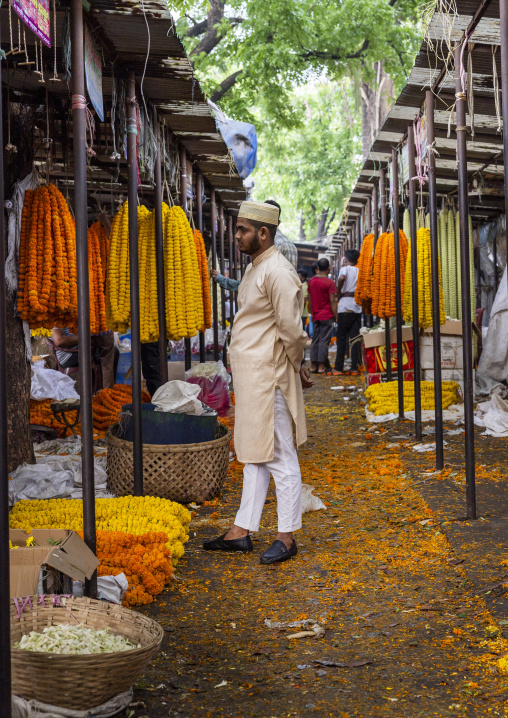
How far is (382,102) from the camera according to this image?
2145 cm

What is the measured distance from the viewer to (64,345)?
10.1 meters

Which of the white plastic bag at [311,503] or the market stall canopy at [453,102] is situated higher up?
the market stall canopy at [453,102]

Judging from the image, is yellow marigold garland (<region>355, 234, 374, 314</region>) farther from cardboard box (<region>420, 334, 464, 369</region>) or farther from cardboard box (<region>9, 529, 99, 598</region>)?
cardboard box (<region>9, 529, 99, 598</region>)

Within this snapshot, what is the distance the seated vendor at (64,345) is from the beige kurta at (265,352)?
587 cm

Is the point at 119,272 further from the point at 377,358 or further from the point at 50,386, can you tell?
the point at 377,358

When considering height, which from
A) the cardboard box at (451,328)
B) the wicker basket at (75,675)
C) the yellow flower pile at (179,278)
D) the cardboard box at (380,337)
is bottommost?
the wicker basket at (75,675)

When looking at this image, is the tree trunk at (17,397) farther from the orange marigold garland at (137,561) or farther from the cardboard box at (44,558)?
the cardboard box at (44,558)

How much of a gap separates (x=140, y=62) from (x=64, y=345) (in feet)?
17.7

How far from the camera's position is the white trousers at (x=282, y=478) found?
4.54 meters

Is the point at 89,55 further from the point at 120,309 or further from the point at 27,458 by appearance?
the point at 27,458

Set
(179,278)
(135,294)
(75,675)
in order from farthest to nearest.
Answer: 1. (179,278)
2. (135,294)
3. (75,675)

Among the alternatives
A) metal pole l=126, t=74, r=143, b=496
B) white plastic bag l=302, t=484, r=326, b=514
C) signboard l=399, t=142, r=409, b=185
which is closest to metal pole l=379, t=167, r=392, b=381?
signboard l=399, t=142, r=409, b=185

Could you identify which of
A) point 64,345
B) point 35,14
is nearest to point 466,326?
point 35,14

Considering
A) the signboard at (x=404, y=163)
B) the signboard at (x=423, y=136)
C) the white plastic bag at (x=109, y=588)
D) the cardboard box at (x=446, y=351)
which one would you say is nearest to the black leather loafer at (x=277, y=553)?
the white plastic bag at (x=109, y=588)
